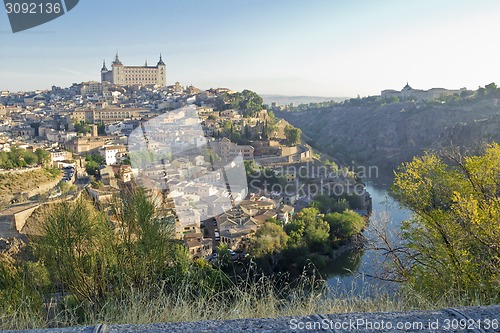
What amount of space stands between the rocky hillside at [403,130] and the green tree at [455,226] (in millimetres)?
19130

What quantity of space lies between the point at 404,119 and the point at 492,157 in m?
28.4

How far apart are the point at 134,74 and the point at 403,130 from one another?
27.2 m

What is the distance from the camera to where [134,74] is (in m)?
41.1

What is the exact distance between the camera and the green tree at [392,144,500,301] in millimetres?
2145

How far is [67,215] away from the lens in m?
1.86

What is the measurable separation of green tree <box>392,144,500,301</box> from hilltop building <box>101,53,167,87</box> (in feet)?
133

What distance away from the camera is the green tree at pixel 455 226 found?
214cm

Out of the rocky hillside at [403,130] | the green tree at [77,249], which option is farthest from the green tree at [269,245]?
the rocky hillside at [403,130]

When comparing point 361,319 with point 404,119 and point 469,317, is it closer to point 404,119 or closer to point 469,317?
point 469,317

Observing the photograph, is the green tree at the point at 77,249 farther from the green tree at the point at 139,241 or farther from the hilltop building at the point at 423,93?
the hilltop building at the point at 423,93

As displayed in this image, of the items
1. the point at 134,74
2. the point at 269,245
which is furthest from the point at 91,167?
the point at 134,74

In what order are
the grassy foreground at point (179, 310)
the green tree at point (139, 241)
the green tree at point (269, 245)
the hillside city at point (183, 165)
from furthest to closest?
1. the hillside city at point (183, 165)
2. the green tree at point (269, 245)
3. the green tree at point (139, 241)
4. the grassy foreground at point (179, 310)

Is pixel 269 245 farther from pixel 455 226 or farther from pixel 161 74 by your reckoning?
pixel 161 74

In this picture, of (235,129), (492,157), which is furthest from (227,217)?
(235,129)
